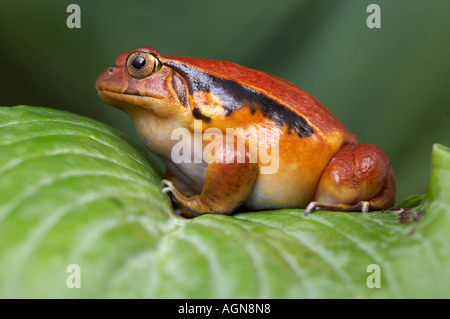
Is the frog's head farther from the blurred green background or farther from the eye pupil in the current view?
the blurred green background

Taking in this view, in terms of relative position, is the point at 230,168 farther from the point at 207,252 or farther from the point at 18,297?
the point at 18,297

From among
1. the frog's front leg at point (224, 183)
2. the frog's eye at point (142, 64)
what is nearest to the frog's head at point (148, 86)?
the frog's eye at point (142, 64)

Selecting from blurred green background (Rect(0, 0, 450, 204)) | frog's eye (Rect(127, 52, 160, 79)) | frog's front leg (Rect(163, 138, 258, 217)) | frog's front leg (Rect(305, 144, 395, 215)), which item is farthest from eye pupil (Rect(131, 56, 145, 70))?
blurred green background (Rect(0, 0, 450, 204))

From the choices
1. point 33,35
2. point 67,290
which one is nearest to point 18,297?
point 67,290

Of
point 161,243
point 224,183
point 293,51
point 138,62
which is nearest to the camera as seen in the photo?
point 161,243

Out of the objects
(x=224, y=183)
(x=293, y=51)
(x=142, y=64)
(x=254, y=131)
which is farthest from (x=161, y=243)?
(x=293, y=51)

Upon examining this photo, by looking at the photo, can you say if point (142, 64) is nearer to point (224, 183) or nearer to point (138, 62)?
point (138, 62)
